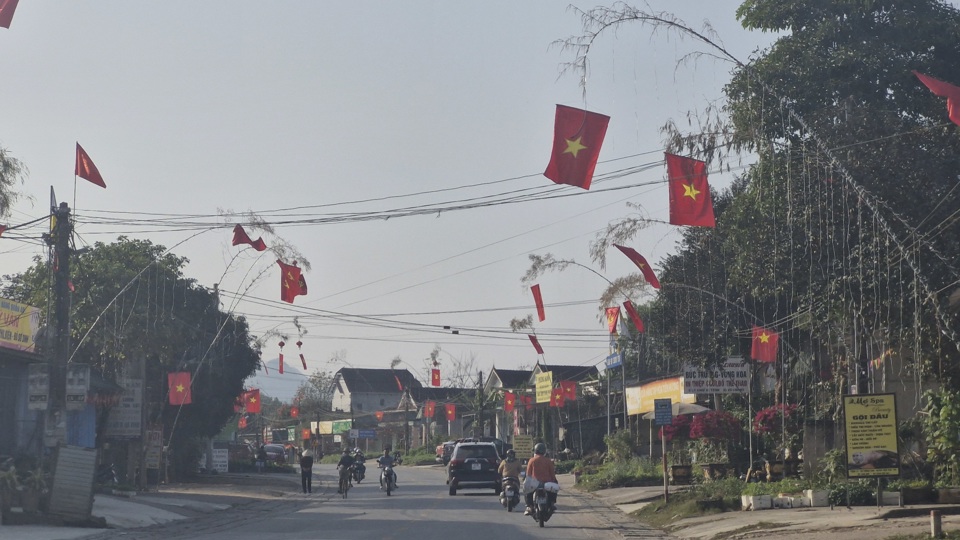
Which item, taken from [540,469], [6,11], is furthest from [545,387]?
[6,11]

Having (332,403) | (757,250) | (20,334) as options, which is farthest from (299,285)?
(332,403)

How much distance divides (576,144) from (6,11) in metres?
8.73

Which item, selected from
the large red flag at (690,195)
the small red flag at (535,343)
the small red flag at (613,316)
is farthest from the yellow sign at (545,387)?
the large red flag at (690,195)

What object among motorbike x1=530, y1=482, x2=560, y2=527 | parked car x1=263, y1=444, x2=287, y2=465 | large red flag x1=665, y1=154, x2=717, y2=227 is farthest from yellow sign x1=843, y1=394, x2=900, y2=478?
parked car x1=263, y1=444, x2=287, y2=465

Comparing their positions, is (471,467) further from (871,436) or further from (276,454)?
(276,454)

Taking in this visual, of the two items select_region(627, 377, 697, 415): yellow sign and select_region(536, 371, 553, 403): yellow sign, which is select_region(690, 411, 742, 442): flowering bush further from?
select_region(536, 371, 553, 403): yellow sign

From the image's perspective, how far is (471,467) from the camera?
34406mm

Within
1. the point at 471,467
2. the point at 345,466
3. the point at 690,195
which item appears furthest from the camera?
the point at 345,466

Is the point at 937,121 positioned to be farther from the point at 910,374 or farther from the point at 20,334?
the point at 20,334

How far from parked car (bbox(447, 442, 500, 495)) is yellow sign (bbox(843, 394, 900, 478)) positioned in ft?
56.5

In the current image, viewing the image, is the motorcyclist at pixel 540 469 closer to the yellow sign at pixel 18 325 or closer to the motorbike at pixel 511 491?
the motorbike at pixel 511 491

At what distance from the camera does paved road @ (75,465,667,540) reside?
19797mm

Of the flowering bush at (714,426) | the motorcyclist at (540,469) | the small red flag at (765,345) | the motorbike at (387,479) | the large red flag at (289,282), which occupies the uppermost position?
the large red flag at (289,282)

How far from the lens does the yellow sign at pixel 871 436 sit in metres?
18.2
